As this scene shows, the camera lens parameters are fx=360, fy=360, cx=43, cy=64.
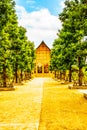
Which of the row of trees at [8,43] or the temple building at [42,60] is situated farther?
the temple building at [42,60]

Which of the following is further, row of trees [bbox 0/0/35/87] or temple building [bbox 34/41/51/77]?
temple building [bbox 34/41/51/77]

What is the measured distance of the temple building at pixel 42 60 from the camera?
436 ft


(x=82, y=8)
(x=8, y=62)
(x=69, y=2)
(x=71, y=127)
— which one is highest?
(x=69, y=2)

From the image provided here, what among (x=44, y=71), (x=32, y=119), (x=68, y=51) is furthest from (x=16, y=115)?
(x=44, y=71)

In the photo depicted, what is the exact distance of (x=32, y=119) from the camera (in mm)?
13680

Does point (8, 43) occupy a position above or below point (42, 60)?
below

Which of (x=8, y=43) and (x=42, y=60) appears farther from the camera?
(x=42, y=60)

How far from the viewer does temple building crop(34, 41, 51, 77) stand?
13288cm

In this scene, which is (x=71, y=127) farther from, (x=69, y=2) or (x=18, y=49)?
(x=18, y=49)

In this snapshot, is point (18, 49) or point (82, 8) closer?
point (82, 8)

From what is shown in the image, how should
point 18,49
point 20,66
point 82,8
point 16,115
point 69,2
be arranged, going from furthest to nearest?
1. point 20,66
2. point 18,49
3. point 69,2
4. point 82,8
5. point 16,115

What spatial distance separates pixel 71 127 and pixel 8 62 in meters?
25.0

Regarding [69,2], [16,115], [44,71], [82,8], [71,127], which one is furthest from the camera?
[44,71]

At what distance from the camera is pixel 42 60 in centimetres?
13538
